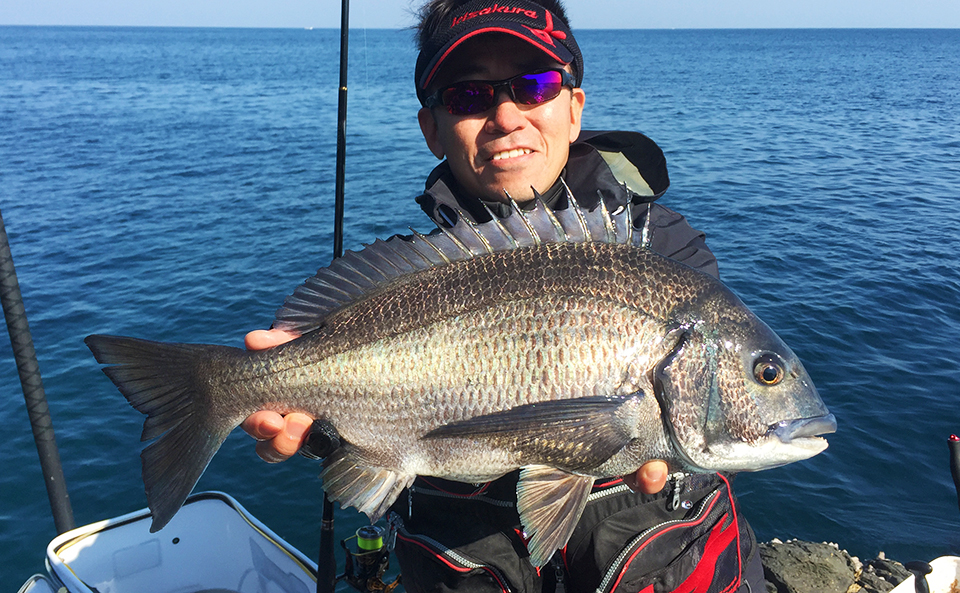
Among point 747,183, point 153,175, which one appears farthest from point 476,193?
point 153,175

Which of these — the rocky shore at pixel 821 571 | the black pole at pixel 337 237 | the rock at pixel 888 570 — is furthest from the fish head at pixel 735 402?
the rock at pixel 888 570

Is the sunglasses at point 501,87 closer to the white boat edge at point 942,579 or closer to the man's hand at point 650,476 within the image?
the man's hand at point 650,476

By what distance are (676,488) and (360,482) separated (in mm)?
1139

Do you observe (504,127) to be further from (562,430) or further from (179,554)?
(179,554)

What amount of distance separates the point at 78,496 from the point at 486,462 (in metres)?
6.87

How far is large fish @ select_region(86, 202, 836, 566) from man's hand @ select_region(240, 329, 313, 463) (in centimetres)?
4

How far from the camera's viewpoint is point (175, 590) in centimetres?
412

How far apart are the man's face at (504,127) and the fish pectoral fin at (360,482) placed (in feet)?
4.10

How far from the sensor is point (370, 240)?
557 inches

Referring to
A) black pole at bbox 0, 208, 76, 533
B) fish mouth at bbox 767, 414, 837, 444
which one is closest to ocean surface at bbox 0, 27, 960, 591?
black pole at bbox 0, 208, 76, 533

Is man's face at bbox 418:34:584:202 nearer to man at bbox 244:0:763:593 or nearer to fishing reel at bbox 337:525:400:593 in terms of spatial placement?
man at bbox 244:0:763:593

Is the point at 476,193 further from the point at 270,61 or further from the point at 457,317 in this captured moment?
the point at 270,61

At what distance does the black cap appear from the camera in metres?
2.49

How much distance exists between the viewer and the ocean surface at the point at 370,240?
7098 millimetres
